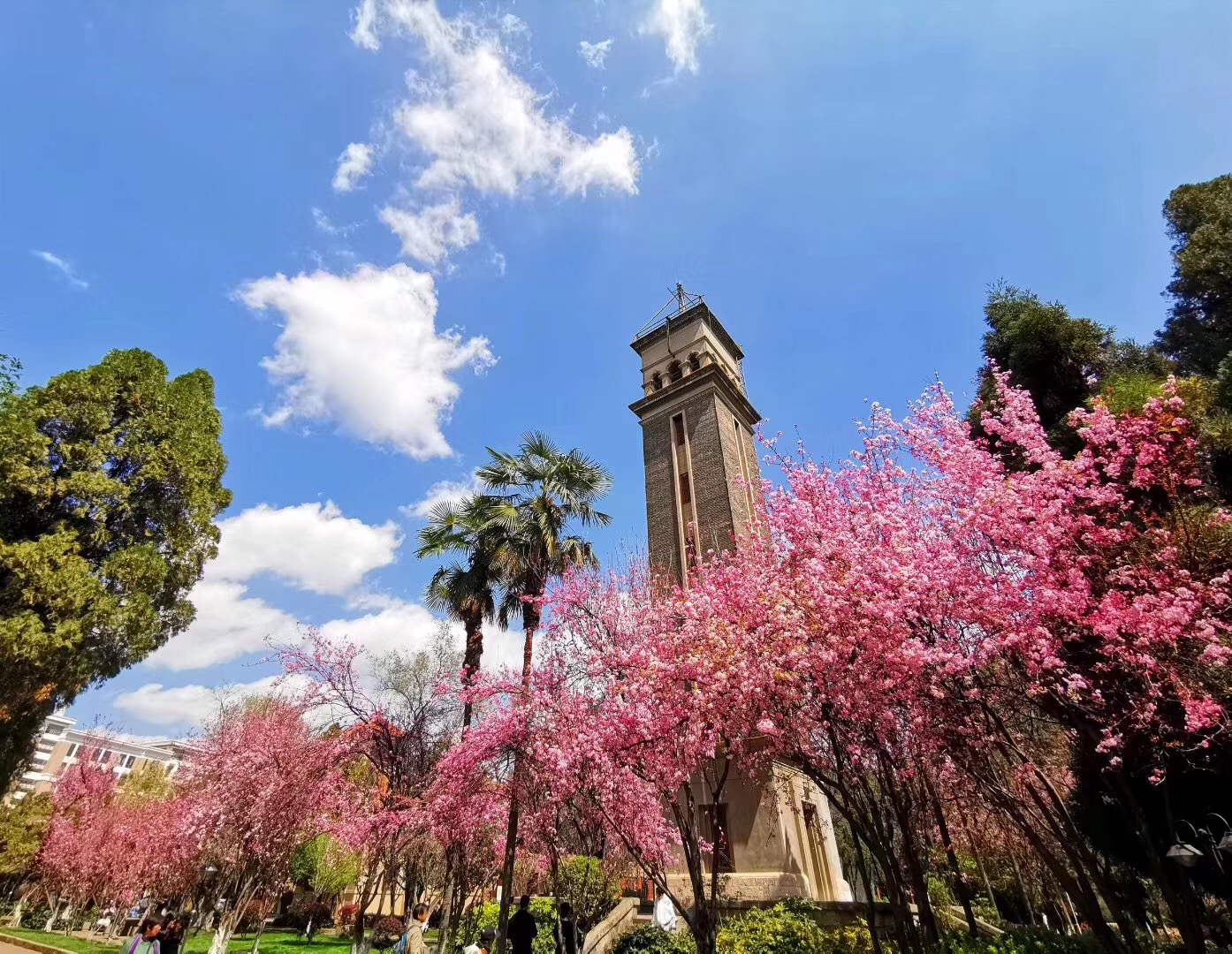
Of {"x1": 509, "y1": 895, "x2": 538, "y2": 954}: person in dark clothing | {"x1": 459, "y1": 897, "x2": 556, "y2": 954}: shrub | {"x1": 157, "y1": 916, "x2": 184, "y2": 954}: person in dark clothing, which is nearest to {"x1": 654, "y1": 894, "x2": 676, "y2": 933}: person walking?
{"x1": 459, "y1": 897, "x2": 556, "y2": 954}: shrub

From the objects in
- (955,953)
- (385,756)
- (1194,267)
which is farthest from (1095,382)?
(385,756)

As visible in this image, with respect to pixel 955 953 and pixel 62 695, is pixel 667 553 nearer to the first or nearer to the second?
pixel 955 953

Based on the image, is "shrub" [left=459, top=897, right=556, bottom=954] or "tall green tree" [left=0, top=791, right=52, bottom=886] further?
"tall green tree" [left=0, top=791, right=52, bottom=886]

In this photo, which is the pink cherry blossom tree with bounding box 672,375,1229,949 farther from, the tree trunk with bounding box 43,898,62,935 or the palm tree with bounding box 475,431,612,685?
the tree trunk with bounding box 43,898,62,935

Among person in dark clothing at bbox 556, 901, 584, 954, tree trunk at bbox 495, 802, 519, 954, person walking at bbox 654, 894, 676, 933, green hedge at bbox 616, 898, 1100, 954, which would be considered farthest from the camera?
person walking at bbox 654, 894, 676, 933

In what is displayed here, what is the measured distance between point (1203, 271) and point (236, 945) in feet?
109

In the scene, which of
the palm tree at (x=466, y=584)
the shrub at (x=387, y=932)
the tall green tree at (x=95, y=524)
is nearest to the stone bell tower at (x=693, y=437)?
the palm tree at (x=466, y=584)

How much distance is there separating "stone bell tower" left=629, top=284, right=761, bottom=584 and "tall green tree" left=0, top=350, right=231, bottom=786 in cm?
1359

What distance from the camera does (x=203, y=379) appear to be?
601 inches

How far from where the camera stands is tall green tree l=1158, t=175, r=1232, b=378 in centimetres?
1092

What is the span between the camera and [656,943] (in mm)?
11961

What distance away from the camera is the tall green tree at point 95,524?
10992mm

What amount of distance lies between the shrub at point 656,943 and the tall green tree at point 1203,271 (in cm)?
1413

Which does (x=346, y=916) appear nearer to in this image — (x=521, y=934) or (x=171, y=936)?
(x=171, y=936)
